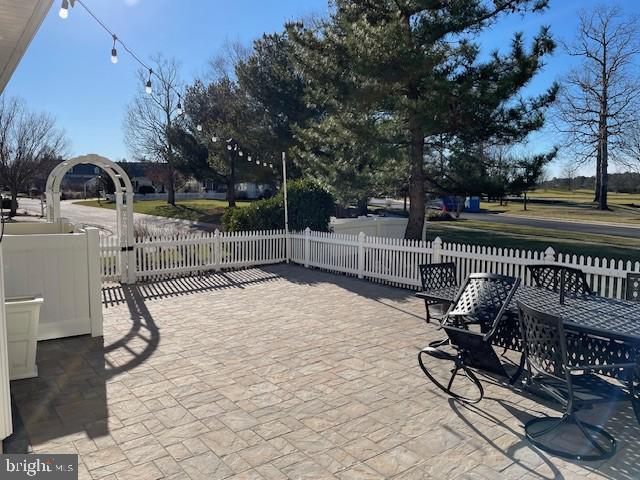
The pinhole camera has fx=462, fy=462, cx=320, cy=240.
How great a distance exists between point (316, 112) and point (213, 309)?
14226 mm

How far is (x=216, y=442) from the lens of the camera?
135 inches

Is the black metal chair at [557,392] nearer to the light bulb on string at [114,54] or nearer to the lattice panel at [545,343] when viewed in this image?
the lattice panel at [545,343]

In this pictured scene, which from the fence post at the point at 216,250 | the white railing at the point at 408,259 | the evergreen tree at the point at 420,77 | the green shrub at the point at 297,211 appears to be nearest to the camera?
the white railing at the point at 408,259

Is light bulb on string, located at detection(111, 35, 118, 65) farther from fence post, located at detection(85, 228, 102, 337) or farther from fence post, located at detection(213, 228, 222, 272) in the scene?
fence post, located at detection(213, 228, 222, 272)

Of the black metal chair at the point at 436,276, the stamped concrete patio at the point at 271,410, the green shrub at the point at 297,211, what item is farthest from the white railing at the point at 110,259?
the black metal chair at the point at 436,276

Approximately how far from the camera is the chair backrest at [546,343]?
10.8ft

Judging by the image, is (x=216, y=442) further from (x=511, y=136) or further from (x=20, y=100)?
(x=20, y=100)

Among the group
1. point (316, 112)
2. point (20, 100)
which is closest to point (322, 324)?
point (316, 112)

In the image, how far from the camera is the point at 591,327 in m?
3.74

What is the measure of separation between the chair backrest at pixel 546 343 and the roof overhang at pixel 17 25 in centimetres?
382

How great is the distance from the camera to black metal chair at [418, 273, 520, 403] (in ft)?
13.8

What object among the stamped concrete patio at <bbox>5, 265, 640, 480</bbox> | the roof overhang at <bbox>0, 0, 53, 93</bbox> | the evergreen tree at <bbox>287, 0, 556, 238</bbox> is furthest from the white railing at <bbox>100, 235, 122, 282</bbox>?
the evergreen tree at <bbox>287, 0, 556, 238</bbox>

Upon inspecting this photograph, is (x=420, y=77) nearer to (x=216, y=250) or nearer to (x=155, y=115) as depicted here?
(x=216, y=250)

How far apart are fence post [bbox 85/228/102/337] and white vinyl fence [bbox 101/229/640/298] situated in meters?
3.43
